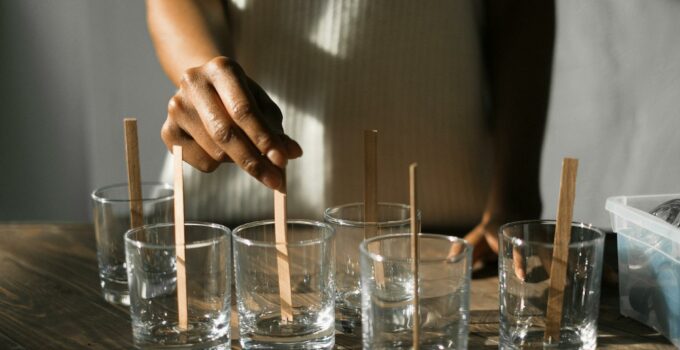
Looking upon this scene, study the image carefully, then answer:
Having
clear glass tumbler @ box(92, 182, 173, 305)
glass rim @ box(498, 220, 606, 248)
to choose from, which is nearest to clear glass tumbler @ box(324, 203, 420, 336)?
glass rim @ box(498, 220, 606, 248)

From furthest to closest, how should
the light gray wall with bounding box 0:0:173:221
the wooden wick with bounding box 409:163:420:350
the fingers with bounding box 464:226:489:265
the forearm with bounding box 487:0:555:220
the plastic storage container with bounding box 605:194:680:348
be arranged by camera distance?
the light gray wall with bounding box 0:0:173:221, the forearm with bounding box 487:0:555:220, the fingers with bounding box 464:226:489:265, the plastic storage container with bounding box 605:194:680:348, the wooden wick with bounding box 409:163:420:350

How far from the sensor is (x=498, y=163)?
1.16m

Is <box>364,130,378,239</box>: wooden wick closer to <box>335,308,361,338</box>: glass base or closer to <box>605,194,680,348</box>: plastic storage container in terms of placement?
<box>335,308,361,338</box>: glass base

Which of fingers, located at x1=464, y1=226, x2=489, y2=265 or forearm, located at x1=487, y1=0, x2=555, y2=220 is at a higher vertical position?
forearm, located at x1=487, y1=0, x2=555, y2=220

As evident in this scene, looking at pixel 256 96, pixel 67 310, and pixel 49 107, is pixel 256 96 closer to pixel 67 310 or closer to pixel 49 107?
pixel 67 310

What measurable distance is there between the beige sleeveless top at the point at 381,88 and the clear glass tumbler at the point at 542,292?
0.64 meters

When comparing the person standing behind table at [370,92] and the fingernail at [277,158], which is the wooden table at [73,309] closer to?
the fingernail at [277,158]

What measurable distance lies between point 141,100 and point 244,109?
4.36 ft

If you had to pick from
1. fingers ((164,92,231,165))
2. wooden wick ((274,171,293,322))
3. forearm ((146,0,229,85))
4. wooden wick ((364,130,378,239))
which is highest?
forearm ((146,0,229,85))

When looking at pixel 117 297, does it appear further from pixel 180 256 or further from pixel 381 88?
pixel 381 88

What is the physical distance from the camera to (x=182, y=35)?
1192mm

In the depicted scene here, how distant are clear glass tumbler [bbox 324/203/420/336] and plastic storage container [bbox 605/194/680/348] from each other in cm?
22

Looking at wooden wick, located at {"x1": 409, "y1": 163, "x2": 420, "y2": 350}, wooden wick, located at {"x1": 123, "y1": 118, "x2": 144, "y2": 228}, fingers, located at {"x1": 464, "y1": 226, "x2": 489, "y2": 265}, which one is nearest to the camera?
wooden wick, located at {"x1": 409, "y1": 163, "x2": 420, "y2": 350}

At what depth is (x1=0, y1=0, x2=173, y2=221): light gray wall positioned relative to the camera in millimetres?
2080
